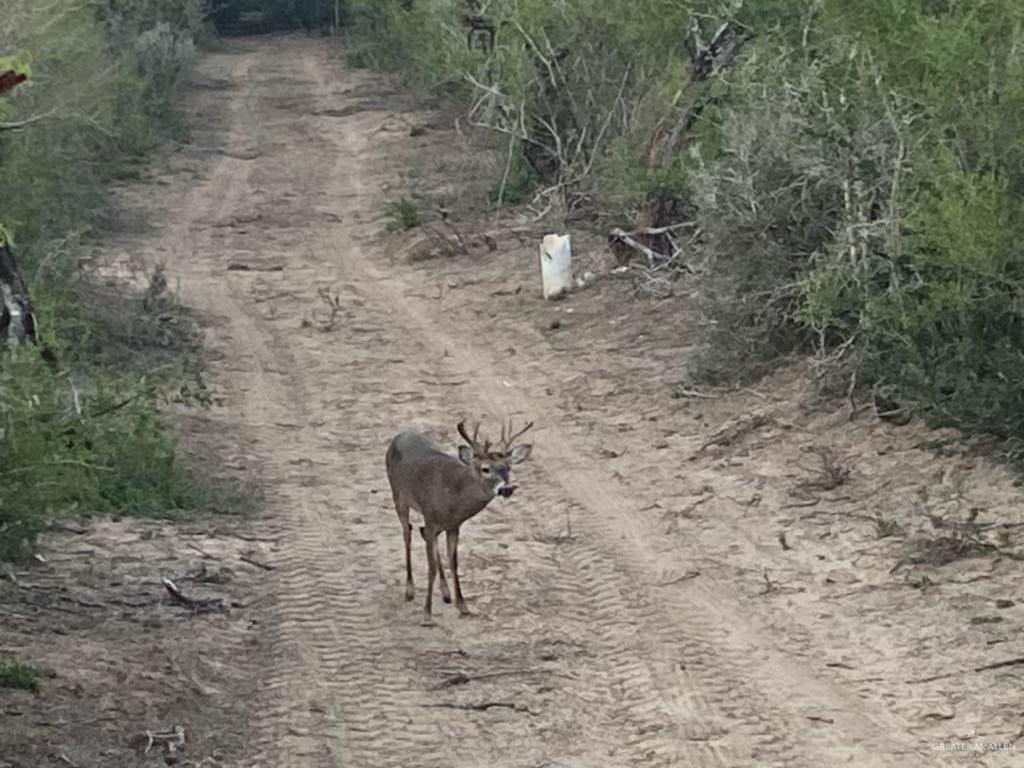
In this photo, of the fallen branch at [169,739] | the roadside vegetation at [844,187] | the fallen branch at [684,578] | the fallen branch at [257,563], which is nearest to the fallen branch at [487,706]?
the fallen branch at [169,739]

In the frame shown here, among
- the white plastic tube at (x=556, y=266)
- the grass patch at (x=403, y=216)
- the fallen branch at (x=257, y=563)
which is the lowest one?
the grass patch at (x=403, y=216)

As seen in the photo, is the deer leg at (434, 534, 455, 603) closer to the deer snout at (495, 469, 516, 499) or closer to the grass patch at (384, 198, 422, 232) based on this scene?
the deer snout at (495, 469, 516, 499)

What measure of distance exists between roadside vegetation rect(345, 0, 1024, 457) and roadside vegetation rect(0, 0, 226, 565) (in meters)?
4.92

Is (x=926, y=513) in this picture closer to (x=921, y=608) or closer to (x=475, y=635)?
(x=921, y=608)

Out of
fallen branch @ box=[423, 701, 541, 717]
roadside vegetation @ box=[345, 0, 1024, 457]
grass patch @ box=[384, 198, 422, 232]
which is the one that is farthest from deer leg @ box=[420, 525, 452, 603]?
grass patch @ box=[384, 198, 422, 232]

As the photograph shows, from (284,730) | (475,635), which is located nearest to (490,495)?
(475,635)

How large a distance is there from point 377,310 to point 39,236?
4.29 meters

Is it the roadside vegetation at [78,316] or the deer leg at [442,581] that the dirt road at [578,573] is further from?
the roadside vegetation at [78,316]

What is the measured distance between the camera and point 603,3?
21938 millimetres

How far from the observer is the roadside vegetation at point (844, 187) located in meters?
12.2

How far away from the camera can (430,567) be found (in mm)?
10172

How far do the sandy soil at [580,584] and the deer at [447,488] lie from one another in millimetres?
253

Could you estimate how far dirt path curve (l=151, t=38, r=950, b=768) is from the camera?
8.28m

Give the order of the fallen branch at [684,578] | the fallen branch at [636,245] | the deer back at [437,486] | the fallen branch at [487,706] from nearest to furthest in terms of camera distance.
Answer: the fallen branch at [487,706]
the deer back at [437,486]
the fallen branch at [684,578]
the fallen branch at [636,245]
